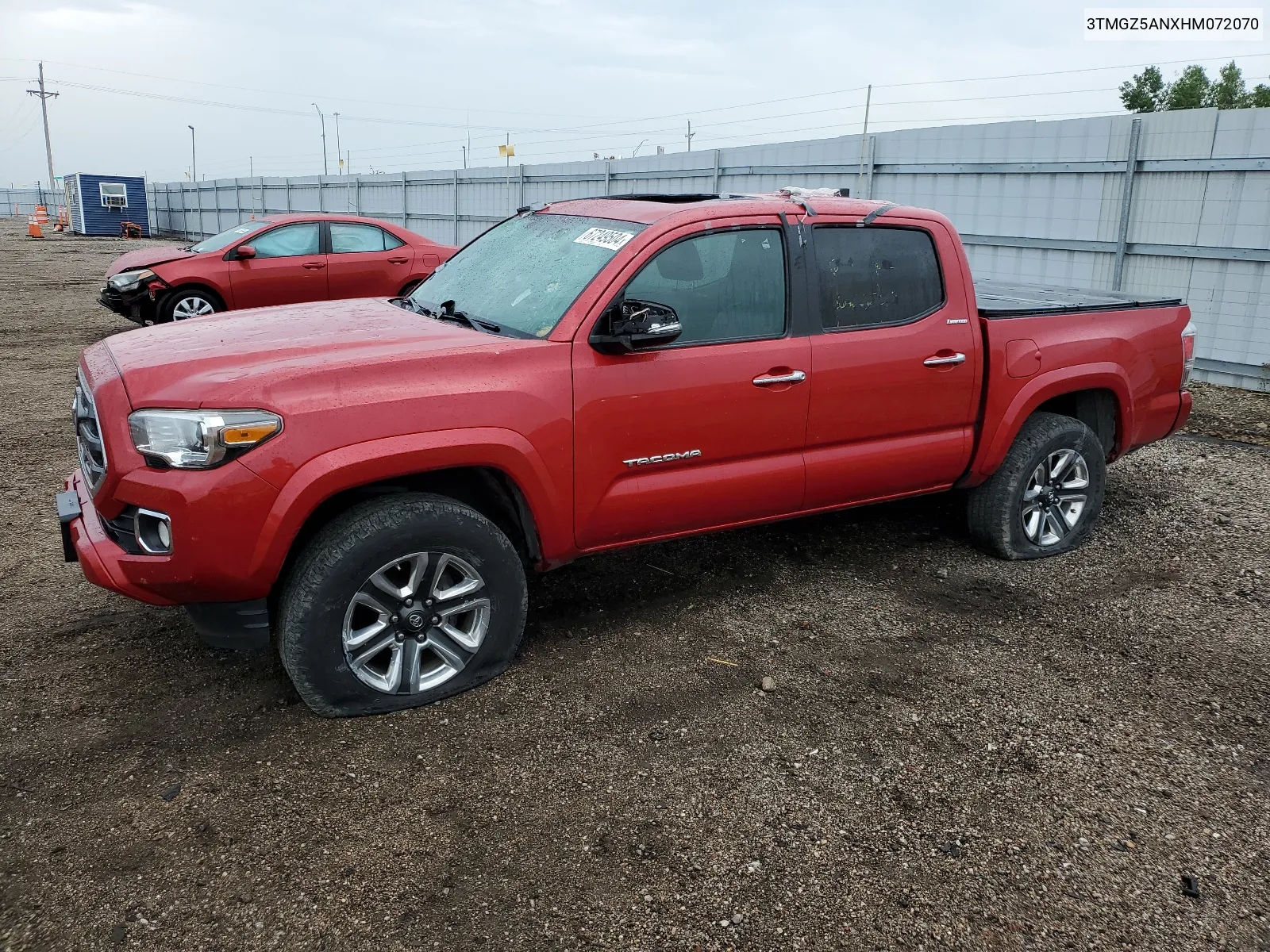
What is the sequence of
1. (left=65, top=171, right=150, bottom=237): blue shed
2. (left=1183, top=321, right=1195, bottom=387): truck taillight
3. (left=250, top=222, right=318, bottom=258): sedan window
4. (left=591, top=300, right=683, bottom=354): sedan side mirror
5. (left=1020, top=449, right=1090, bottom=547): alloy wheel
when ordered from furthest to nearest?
(left=65, top=171, right=150, bottom=237): blue shed → (left=250, top=222, right=318, bottom=258): sedan window → (left=1183, top=321, right=1195, bottom=387): truck taillight → (left=1020, top=449, right=1090, bottom=547): alloy wheel → (left=591, top=300, right=683, bottom=354): sedan side mirror

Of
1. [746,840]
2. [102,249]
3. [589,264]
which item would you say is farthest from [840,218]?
[102,249]

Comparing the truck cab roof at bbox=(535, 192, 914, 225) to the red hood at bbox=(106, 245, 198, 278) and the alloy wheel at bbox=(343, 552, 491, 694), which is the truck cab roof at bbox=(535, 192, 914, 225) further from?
the red hood at bbox=(106, 245, 198, 278)

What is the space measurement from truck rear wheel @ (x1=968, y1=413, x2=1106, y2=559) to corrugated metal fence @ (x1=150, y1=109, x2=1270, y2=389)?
5182 mm

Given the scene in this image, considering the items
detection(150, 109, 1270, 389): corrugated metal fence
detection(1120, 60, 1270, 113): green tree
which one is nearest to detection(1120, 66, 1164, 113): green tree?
detection(1120, 60, 1270, 113): green tree

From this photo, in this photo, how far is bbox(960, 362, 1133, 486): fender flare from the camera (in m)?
4.92

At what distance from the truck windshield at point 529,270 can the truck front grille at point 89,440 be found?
1.45 m

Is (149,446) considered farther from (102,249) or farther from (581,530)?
(102,249)

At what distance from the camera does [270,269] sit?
1108cm

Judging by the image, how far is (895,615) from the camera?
4617mm

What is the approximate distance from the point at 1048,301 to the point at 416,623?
12.5 feet

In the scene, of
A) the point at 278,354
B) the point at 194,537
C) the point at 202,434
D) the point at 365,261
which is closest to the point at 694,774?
the point at 194,537

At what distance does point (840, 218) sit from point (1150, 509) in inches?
123

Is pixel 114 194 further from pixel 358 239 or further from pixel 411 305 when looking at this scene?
pixel 411 305

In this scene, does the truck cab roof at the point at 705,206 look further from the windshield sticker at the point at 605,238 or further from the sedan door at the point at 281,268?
the sedan door at the point at 281,268
